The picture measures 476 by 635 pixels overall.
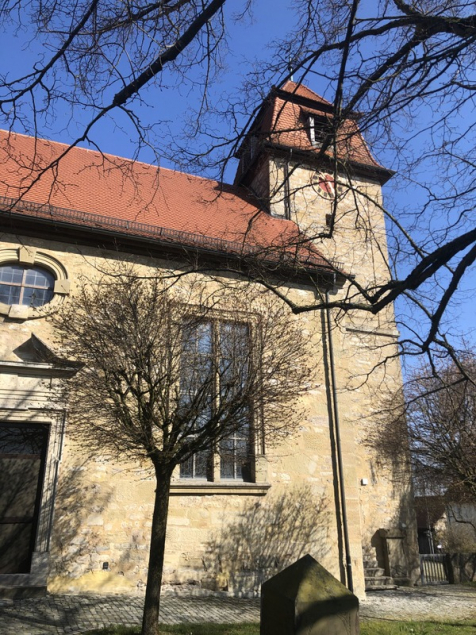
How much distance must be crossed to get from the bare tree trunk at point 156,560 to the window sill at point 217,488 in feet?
8.75

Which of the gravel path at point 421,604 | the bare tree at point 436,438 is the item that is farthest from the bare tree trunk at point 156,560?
the bare tree at point 436,438

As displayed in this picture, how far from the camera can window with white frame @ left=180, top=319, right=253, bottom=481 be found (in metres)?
6.89

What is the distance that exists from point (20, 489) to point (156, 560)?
327 cm

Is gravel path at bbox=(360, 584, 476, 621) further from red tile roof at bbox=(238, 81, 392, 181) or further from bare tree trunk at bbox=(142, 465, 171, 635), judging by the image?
red tile roof at bbox=(238, 81, 392, 181)

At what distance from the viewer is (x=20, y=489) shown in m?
8.33

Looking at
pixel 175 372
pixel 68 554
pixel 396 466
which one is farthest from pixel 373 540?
pixel 175 372

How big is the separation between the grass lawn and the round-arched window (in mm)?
5504

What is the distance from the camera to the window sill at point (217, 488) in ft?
30.0

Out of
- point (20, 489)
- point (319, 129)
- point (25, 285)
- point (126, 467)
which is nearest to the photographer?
point (319, 129)

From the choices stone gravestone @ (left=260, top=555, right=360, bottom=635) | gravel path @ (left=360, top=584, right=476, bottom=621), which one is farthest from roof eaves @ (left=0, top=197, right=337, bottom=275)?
gravel path @ (left=360, top=584, right=476, bottom=621)

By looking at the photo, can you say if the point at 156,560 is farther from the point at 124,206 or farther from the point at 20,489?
the point at 124,206

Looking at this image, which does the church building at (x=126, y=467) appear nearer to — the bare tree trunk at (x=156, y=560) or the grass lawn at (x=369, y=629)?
the grass lawn at (x=369, y=629)

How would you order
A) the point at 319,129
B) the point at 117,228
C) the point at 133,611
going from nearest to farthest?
the point at 319,129 < the point at 133,611 < the point at 117,228

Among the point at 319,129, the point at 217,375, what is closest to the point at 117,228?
the point at 217,375
